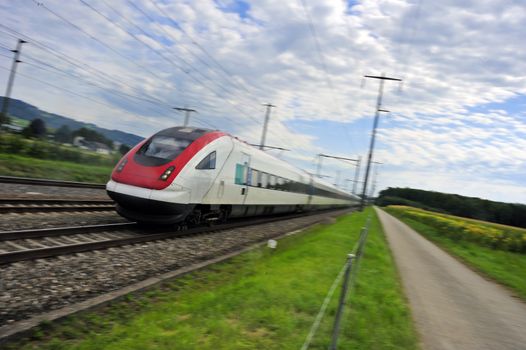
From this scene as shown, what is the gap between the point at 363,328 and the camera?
17.9 ft

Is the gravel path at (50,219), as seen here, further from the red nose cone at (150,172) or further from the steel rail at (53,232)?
the red nose cone at (150,172)

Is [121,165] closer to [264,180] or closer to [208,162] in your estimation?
[208,162]

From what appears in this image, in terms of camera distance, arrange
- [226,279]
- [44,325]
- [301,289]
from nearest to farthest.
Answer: [44,325]
[301,289]
[226,279]

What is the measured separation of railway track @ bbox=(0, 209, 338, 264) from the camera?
21.3 ft

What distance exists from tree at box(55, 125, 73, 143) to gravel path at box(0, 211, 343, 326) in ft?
77.4

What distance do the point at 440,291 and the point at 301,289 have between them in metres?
4.70

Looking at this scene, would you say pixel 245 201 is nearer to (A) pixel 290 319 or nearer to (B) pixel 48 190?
(B) pixel 48 190

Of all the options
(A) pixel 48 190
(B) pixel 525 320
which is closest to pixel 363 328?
(B) pixel 525 320

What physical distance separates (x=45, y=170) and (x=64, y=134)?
7.58 metres

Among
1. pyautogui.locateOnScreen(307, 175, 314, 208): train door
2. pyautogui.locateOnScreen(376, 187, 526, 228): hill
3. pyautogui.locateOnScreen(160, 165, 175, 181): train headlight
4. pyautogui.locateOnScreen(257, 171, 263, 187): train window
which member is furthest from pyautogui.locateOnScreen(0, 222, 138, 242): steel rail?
pyautogui.locateOnScreen(376, 187, 526, 228): hill

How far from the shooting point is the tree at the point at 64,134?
97.0 feet

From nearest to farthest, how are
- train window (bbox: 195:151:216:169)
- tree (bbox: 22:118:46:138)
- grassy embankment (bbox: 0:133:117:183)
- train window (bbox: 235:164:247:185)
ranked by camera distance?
1. train window (bbox: 195:151:216:169)
2. train window (bbox: 235:164:247:185)
3. grassy embankment (bbox: 0:133:117:183)
4. tree (bbox: 22:118:46:138)

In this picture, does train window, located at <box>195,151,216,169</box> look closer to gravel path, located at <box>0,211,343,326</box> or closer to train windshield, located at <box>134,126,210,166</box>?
train windshield, located at <box>134,126,210,166</box>

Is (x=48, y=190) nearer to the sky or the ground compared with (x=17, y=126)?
nearer to the ground
